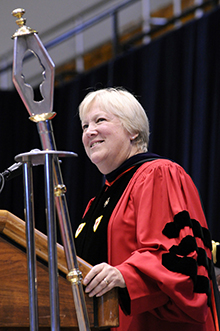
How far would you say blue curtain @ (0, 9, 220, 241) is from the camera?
12.6 ft

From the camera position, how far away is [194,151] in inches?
156

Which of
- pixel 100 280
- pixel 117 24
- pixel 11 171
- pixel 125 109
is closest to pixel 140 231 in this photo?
pixel 100 280

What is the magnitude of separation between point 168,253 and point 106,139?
2.16 ft

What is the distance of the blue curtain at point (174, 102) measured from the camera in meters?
3.84

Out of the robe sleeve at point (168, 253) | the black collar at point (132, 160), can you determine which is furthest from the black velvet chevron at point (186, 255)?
the black collar at point (132, 160)

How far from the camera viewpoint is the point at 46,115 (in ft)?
3.31

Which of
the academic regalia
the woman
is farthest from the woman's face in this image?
the academic regalia

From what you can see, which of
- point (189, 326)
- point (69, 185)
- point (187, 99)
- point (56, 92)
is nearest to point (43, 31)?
point (56, 92)

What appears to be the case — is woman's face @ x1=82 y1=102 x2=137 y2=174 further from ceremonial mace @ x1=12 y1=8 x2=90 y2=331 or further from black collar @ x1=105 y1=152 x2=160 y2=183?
ceremonial mace @ x1=12 y1=8 x2=90 y2=331

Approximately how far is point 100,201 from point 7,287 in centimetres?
96

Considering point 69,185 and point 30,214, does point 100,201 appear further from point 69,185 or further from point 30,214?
point 69,185

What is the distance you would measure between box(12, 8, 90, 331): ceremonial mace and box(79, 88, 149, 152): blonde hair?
1037 millimetres

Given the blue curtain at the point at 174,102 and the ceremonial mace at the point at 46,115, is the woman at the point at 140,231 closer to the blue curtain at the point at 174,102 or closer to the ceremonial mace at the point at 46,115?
the ceremonial mace at the point at 46,115

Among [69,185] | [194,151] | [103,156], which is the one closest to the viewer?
[103,156]
